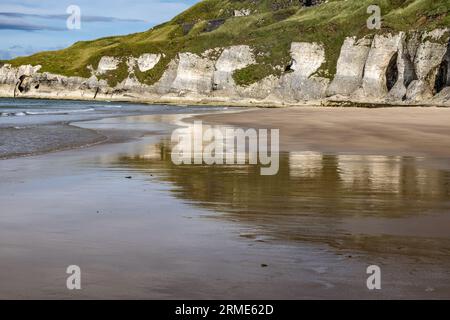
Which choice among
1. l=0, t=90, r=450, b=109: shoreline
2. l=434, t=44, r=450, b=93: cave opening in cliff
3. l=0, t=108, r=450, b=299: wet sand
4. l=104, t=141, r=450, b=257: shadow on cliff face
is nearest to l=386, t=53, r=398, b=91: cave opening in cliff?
l=0, t=90, r=450, b=109: shoreline

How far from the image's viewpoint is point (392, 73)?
111375 millimetres

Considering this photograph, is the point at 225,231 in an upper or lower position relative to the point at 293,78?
lower

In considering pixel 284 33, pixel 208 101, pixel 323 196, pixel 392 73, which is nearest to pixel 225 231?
pixel 323 196

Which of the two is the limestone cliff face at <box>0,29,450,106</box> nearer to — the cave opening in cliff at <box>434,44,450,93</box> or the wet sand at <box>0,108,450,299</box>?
the cave opening in cliff at <box>434,44,450,93</box>

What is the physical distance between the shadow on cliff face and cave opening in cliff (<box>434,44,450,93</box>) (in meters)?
80.6

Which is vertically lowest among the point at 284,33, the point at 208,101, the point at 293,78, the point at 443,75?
the point at 208,101

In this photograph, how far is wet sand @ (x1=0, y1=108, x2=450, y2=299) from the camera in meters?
6.24

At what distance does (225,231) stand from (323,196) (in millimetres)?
3828

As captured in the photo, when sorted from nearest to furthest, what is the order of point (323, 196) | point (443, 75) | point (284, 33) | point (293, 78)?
point (323, 196) < point (443, 75) < point (293, 78) < point (284, 33)

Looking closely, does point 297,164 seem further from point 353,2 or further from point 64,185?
point 353,2

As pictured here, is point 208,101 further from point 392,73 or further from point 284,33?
point 392,73

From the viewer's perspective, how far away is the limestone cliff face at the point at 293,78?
9994 cm

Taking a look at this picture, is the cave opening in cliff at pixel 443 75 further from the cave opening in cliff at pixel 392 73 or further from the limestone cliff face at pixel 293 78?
the cave opening in cliff at pixel 392 73

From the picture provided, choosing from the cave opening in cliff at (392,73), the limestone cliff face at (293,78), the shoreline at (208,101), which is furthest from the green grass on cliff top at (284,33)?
the cave opening in cliff at (392,73)
